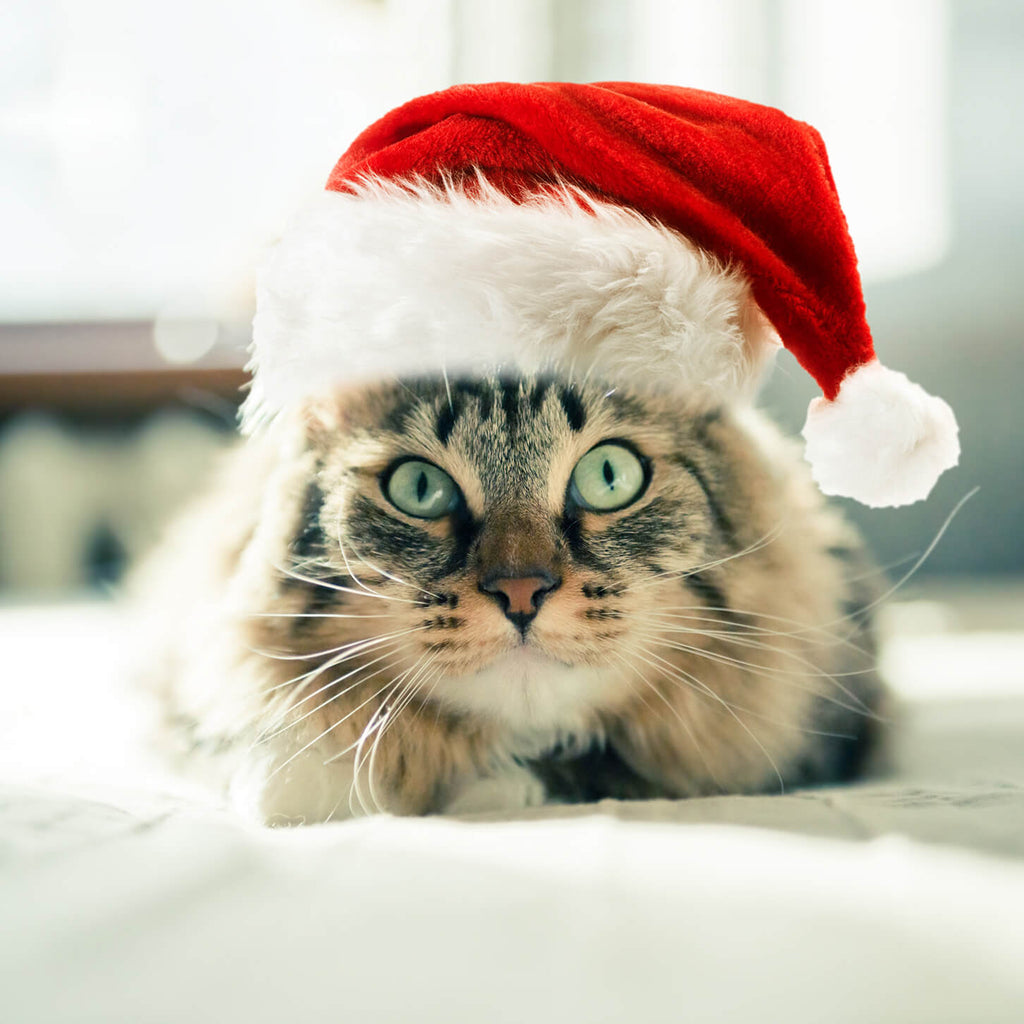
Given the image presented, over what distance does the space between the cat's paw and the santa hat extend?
329 millimetres

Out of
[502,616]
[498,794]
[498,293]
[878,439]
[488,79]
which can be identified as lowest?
[498,794]

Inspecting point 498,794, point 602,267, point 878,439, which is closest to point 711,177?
point 602,267

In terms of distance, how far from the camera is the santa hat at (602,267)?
2.06 ft

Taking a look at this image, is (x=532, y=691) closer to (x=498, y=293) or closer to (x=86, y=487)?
(x=498, y=293)

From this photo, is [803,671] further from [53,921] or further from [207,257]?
[207,257]

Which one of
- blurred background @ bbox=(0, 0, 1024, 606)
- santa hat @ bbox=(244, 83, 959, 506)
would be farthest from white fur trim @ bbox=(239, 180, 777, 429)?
blurred background @ bbox=(0, 0, 1024, 606)

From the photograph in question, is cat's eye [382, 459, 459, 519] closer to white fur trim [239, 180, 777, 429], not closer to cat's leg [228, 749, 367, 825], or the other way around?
white fur trim [239, 180, 777, 429]

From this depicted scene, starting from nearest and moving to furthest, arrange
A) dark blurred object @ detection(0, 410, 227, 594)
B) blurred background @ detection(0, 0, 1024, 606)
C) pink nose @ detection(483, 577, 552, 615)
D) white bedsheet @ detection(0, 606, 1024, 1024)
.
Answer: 1. white bedsheet @ detection(0, 606, 1024, 1024)
2. pink nose @ detection(483, 577, 552, 615)
3. blurred background @ detection(0, 0, 1024, 606)
4. dark blurred object @ detection(0, 410, 227, 594)

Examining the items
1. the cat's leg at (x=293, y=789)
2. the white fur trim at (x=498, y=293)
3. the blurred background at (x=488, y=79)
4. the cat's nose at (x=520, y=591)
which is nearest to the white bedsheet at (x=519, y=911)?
the cat's leg at (x=293, y=789)

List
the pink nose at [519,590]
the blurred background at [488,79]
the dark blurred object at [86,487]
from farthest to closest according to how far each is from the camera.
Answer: the dark blurred object at [86,487] < the blurred background at [488,79] < the pink nose at [519,590]

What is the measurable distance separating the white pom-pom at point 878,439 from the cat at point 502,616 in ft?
0.30

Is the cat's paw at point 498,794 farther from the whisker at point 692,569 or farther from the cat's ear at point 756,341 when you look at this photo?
the cat's ear at point 756,341

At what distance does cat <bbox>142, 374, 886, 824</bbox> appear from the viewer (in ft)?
2.02

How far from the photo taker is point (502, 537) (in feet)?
1.98
